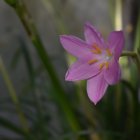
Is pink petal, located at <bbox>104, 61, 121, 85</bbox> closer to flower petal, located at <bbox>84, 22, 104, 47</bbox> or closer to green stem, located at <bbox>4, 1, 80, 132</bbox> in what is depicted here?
flower petal, located at <bbox>84, 22, 104, 47</bbox>

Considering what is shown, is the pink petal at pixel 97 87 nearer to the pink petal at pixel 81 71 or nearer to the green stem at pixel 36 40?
the pink petal at pixel 81 71

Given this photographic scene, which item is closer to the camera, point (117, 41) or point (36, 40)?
point (117, 41)

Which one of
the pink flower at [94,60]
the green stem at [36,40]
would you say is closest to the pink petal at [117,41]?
the pink flower at [94,60]

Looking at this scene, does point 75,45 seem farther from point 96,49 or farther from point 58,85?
point 58,85

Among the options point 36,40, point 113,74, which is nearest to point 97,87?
point 113,74

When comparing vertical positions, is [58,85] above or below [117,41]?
below

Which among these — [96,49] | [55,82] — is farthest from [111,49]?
[55,82]
